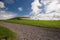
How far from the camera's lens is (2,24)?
10.8 feet

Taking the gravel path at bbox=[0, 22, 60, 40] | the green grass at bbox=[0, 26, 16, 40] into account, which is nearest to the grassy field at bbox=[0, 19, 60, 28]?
the gravel path at bbox=[0, 22, 60, 40]

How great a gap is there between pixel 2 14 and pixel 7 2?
0.29 m

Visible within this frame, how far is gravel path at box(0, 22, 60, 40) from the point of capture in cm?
302

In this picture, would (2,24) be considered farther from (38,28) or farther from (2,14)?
(38,28)

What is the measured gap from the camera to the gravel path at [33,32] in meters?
3.02

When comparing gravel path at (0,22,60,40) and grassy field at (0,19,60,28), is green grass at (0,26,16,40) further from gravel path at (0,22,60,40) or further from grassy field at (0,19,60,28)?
grassy field at (0,19,60,28)

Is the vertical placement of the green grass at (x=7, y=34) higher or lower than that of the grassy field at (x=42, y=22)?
lower

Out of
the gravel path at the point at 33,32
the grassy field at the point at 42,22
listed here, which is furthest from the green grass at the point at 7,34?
the grassy field at the point at 42,22

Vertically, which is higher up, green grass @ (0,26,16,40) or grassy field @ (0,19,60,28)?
grassy field @ (0,19,60,28)

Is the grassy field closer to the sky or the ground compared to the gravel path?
closer to the sky

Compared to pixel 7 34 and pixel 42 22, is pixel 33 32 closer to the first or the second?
pixel 42 22

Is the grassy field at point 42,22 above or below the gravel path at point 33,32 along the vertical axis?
above

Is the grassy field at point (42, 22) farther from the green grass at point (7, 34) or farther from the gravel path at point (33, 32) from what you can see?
the green grass at point (7, 34)

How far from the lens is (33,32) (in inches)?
123
